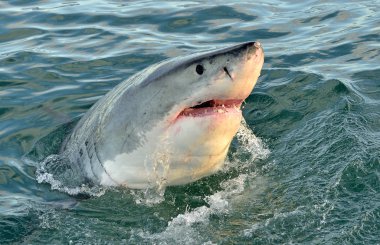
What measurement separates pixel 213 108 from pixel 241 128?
202 cm

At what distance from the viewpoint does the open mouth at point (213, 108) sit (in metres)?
4.73

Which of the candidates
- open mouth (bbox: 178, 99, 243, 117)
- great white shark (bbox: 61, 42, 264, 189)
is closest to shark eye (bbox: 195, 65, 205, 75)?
great white shark (bbox: 61, 42, 264, 189)

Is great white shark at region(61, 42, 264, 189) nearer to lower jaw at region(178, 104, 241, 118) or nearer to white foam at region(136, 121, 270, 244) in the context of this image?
lower jaw at region(178, 104, 241, 118)

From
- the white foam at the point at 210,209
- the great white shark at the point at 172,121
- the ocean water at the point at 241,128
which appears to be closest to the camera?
the great white shark at the point at 172,121

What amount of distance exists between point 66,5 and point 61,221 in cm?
722

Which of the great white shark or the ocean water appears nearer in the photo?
the great white shark

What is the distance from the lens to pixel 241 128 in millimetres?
6727

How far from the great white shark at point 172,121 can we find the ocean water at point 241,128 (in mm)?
200

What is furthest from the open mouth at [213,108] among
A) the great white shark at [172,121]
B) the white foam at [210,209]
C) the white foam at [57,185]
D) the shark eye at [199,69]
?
the white foam at [57,185]

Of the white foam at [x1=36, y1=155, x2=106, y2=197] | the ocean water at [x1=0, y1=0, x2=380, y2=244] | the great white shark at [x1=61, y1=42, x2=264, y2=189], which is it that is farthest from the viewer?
the white foam at [x1=36, y1=155, x2=106, y2=197]

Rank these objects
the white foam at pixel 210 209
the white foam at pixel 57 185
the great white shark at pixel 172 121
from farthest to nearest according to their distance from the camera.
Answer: the white foam at pixel 57 185 < the white foam at pixel 210 209 < the great white shark at pixel 172 121

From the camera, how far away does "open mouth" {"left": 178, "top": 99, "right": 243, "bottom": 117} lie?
473 cm

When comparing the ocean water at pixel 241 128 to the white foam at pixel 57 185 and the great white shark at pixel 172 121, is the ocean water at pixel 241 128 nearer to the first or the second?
the white foam at pixel 57 185

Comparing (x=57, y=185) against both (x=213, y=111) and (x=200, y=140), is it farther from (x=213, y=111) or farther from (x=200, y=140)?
(x=213, y=111)
